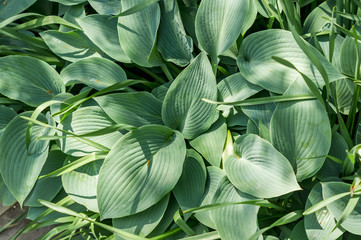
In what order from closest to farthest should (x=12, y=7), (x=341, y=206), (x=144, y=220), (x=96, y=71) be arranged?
(x=341, y=206), (x=144, y=220), (x=96, y=71), (x=12, y=7)

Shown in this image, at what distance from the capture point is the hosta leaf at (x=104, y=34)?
1.04 metres

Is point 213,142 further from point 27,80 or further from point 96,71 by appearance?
point 27,80

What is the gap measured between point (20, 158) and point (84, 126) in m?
0.19

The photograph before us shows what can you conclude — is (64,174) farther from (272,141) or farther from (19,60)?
(272,141)

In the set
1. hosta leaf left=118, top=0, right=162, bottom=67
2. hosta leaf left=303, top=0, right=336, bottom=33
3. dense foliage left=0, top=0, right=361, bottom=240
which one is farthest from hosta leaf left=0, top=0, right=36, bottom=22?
hosta leaf left=303, top=0, right=336, bottom=33

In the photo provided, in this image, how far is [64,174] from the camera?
3.24 feet

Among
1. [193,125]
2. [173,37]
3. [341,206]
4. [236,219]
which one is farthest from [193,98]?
[341,206]

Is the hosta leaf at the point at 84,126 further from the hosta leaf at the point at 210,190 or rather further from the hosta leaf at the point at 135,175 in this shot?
the hosta leaf at the point at 210,190

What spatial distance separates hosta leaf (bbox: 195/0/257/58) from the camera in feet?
3.05

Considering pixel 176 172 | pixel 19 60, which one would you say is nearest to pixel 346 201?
pixel 176 172

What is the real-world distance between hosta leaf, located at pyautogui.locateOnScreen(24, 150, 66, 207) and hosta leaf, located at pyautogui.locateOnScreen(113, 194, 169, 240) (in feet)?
0.75

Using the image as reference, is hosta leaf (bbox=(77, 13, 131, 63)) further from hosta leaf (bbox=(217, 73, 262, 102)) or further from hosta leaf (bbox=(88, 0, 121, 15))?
hosta leaf (bbox=(217, 73, 262, 102))

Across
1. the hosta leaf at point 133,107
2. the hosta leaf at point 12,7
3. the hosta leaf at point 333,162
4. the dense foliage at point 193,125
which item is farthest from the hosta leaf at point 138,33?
the hosta leaf at point 333,162

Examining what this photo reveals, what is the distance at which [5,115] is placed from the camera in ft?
3.51
